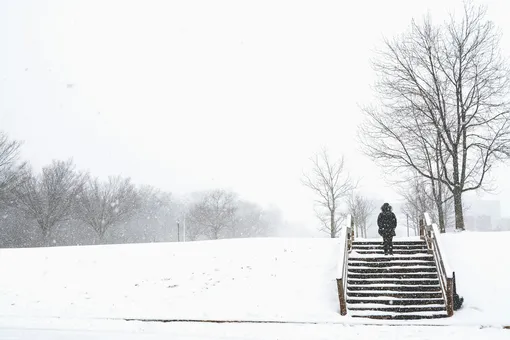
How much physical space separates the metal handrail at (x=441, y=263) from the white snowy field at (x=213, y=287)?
598 millimetres

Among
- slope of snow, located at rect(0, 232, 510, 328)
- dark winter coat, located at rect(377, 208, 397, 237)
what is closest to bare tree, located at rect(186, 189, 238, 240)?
slope of snow, located at rect(0, 232, 510, 328)

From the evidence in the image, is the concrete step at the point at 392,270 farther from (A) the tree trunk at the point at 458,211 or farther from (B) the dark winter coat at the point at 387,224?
(A) the tree trunk at the point at 458,211

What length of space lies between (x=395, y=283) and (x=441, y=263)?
1508mm

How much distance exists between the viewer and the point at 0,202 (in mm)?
35719

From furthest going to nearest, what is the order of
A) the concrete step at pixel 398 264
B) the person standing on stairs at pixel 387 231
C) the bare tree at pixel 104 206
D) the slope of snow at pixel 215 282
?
the bare tree at pixel 104 206 → the person standing on stairs at pixel 387 231 → the concrete step at pixel 398 264 → the slope of snow at pixel 215 282

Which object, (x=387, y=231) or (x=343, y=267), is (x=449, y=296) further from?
(x=387, y=231)

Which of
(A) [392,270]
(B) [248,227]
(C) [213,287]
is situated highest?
(A) [392,270]

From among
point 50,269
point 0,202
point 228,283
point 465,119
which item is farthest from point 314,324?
point 0,202

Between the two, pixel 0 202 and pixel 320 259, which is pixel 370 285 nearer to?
pixel 320 259

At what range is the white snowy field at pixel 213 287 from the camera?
36.6 feet

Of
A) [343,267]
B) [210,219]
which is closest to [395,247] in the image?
[343,267]

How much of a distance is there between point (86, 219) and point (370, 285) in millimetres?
40353

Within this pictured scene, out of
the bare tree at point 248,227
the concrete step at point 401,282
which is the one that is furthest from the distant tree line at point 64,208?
the concrete step at point 401,282

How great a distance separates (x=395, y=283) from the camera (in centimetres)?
1296
